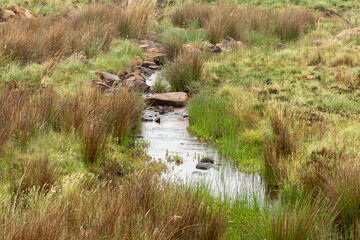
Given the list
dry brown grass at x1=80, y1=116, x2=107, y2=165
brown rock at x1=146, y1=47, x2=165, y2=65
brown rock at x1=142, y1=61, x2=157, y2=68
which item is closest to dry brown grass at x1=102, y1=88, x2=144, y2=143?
dry brown grass at x1=80, y1=116, x2=107, y2=165

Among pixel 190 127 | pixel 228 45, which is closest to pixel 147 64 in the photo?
pixel 228 45

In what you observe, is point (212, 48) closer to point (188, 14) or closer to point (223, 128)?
point (188, 14)

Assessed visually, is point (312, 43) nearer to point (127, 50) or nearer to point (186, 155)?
point (127, 50)

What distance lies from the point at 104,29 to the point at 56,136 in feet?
21.7

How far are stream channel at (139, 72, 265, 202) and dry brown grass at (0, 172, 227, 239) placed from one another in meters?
0.80

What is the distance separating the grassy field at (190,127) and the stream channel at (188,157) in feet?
0.55

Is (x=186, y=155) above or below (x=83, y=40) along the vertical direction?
below

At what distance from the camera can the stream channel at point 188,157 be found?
4797mm

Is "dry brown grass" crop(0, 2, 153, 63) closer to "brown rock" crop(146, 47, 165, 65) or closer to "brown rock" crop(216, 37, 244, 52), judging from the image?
"brown rock" crop(146, 47, 165, 65)

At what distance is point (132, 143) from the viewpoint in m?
6.48

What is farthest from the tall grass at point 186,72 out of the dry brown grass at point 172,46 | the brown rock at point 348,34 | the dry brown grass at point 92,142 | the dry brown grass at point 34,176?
the dry brown grass at point 34,176

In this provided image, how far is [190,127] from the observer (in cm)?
739

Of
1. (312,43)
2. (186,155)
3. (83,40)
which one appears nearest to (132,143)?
(186,155)

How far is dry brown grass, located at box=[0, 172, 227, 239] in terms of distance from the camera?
269cm
